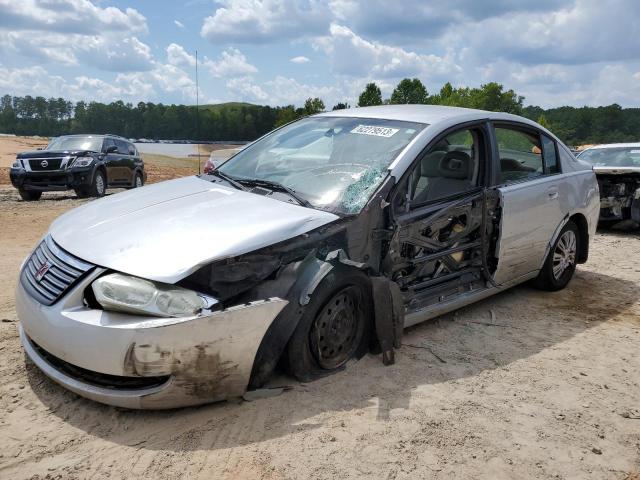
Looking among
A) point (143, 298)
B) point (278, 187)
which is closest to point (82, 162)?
point (278, 187)

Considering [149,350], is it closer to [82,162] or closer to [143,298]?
[143,298]

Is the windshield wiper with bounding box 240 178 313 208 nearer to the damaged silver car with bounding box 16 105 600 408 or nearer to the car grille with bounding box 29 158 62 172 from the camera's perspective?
the damaged silver car with bounding box 16 105 600 408

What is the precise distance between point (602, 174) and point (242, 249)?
27.0ft

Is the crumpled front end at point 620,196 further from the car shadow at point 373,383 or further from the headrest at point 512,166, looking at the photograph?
the headrest at point 512,166

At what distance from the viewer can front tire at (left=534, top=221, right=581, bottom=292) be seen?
17.7 feet

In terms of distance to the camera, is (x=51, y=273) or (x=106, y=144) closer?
(x=51, y=273)

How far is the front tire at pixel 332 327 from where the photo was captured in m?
3.24

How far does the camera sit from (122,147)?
1566 cm

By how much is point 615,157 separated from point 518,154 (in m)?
6.31

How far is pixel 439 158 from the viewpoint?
439 centimetres

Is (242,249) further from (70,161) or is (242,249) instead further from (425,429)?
(70,161)

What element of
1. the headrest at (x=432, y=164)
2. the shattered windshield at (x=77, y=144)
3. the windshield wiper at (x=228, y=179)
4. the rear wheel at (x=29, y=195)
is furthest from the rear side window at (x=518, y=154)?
the rear wheel at (x=29, y=195)

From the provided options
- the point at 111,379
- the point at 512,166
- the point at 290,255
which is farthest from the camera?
the point at 512,166

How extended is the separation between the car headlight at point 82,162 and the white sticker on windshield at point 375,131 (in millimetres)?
10709
